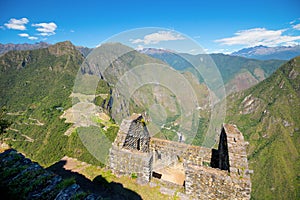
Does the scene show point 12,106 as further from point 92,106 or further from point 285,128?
point 285,128

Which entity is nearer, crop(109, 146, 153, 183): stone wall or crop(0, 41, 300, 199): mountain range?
crop(109, 146, 153, 183): stone wall

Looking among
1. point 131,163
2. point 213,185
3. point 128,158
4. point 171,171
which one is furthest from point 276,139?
point 128,158

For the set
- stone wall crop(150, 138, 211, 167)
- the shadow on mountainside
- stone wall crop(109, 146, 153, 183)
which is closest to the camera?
the shadow on mountainside

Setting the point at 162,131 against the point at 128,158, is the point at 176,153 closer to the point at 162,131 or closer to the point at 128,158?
the point at 128,158

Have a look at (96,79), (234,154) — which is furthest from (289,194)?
(96,79)

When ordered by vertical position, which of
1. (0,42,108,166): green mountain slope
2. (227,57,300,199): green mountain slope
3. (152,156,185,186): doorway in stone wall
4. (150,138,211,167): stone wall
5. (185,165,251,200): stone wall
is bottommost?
(227,57,300,199): green mountain slope

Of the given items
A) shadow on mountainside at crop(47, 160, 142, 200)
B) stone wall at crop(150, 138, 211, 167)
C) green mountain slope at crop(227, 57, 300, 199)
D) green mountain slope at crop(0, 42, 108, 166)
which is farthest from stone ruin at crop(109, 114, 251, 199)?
green mountain slope at crop(227, 57, 300, 199)

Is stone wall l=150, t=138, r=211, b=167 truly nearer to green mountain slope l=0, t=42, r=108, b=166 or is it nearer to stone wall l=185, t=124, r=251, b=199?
stone wall l=185, t=124, r=251, b=199

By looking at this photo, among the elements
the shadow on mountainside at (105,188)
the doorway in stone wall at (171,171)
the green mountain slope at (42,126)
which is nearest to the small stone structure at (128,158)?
the shadow on mountainside at (105,188)
